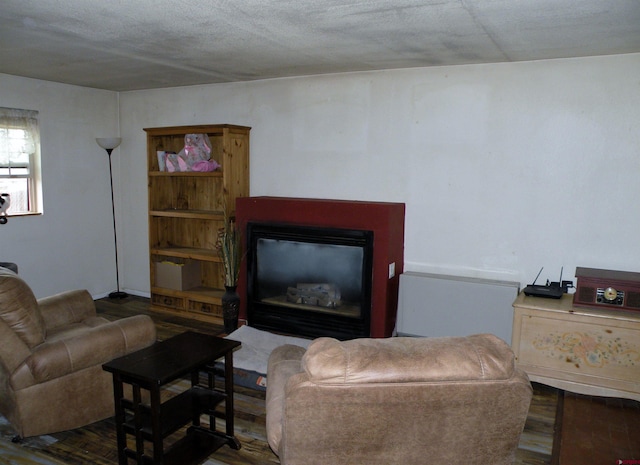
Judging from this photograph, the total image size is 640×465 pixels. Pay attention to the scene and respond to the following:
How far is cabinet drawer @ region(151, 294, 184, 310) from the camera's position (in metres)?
5.02

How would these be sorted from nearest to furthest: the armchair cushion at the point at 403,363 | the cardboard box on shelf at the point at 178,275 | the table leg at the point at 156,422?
the armchair cushion at the point at 403,363 → the table leg at the point at 156,422 → the cardboard box on shelf at the point at 178,275

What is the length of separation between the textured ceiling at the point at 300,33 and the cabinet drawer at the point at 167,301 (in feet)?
7.10

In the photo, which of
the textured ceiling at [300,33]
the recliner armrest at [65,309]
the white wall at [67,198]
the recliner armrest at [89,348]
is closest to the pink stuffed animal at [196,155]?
the textured ceiling at [300,33]

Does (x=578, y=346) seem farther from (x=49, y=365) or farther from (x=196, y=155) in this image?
(x=196, y=155)

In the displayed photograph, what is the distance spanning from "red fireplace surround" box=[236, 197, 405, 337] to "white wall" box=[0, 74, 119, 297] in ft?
6.57

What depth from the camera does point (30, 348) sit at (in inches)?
103

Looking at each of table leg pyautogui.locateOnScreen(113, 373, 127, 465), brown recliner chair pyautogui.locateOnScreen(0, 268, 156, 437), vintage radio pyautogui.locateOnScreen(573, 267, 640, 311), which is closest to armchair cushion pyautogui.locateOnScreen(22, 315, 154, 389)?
brown recliner chair pyautogui.locateOnScreen(0, 268, 156, 437)

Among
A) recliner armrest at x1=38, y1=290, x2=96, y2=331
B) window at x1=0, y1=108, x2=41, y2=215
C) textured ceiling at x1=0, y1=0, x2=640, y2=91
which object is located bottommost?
recliner armrest at x1=38, y1=290, x2=96, y2=331

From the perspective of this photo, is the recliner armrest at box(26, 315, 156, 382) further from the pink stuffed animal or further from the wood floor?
the pink stuffed animal

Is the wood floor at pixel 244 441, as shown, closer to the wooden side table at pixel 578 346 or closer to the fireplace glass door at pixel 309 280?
the wooden side table at pixel 578 346

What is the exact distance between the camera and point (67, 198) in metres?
5.21

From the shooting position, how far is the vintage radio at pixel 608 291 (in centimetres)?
318

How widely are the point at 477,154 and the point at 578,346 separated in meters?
1.55

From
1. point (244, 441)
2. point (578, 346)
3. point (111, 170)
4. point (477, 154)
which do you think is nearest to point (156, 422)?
point (244, 441)
